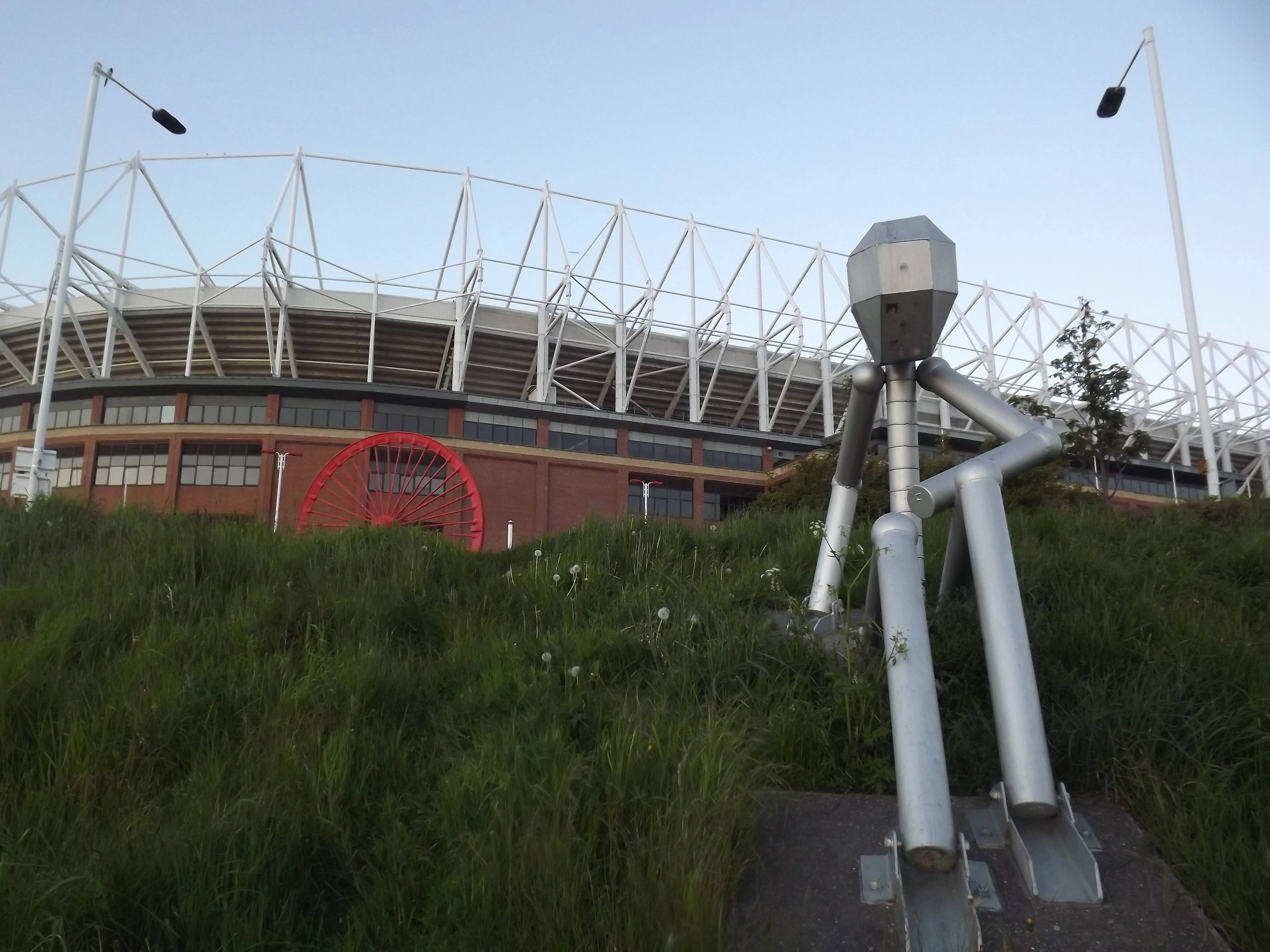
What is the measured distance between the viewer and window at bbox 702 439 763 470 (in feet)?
143

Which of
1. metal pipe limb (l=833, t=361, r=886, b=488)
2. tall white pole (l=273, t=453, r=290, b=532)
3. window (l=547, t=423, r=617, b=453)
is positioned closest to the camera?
metal pipe limb (l=833, t=361, r=886, b=488)

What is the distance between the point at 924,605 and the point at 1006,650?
0.37m

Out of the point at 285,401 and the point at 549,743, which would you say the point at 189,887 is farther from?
the point at 285,401

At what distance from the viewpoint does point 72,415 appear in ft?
128

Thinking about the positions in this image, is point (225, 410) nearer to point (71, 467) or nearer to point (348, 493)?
point (71, 467)

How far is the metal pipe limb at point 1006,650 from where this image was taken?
3.00m

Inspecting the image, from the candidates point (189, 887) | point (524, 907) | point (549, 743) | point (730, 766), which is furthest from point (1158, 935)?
point (189, 887)

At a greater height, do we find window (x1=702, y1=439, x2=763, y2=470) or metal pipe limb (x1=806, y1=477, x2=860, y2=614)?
window (x1=702, y1=439, x2=763, y2=470)

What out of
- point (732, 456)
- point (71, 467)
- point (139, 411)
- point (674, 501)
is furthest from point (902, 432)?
point (71, 467)

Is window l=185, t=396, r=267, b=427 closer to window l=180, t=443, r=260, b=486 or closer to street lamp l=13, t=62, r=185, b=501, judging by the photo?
window l=180, t=443, r=260, b=486

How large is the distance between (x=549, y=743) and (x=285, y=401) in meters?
37.6

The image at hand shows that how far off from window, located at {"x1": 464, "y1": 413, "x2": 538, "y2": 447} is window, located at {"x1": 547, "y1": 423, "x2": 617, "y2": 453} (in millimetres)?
826

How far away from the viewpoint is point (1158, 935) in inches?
103

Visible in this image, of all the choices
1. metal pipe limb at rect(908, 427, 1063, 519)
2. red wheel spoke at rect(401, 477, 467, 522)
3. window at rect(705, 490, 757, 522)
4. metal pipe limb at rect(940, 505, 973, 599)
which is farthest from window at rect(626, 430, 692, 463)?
metal pipe limb at rect(908, 427, 1063, 519)
